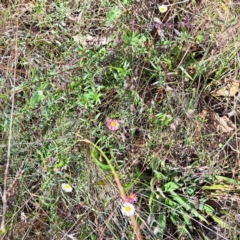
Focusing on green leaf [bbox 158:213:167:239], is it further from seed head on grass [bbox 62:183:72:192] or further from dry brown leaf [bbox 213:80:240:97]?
dry brown leaf [bbox 213:80:240:97]

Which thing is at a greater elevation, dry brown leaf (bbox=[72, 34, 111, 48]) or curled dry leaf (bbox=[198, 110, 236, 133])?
dry brown leaf (bbox=[72, 34, 111, 48])

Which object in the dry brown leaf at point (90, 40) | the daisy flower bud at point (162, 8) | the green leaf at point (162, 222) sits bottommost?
the green leaf at point (162, 222)

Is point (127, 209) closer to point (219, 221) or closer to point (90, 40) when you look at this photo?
point (219, 221)

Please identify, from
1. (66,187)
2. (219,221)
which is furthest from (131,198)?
(219,221)

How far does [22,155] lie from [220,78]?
44.0 inches

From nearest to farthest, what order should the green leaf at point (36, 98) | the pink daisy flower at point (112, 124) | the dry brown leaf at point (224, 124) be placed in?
1. the green leaf at point (36, 98)
2. the pink daisy flower at point (112, 124)
3. the dry brown leaf at point (224, 124)

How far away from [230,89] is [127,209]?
33.7 inches

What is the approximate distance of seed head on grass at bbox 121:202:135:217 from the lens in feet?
5.98

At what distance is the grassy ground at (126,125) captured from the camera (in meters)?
1.89

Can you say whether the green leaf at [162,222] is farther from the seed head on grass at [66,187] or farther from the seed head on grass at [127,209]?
the seed head on grass at [66,187]

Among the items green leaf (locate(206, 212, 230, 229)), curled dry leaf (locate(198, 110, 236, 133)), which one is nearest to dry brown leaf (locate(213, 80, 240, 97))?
curled dry leaf (locate(198, 110, 236, 133))

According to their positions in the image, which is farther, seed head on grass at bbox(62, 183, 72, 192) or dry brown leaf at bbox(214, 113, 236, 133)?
dry brown leaf at bbox(214, 113, 236, 133)

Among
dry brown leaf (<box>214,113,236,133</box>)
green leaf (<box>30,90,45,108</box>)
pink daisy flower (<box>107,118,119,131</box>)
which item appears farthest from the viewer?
dry brown leaf (<box>214,113,236,133</box>)

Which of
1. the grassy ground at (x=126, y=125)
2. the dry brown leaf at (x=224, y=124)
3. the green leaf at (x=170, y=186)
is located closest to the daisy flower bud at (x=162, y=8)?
the grassy ground at (x=126, y=125)
